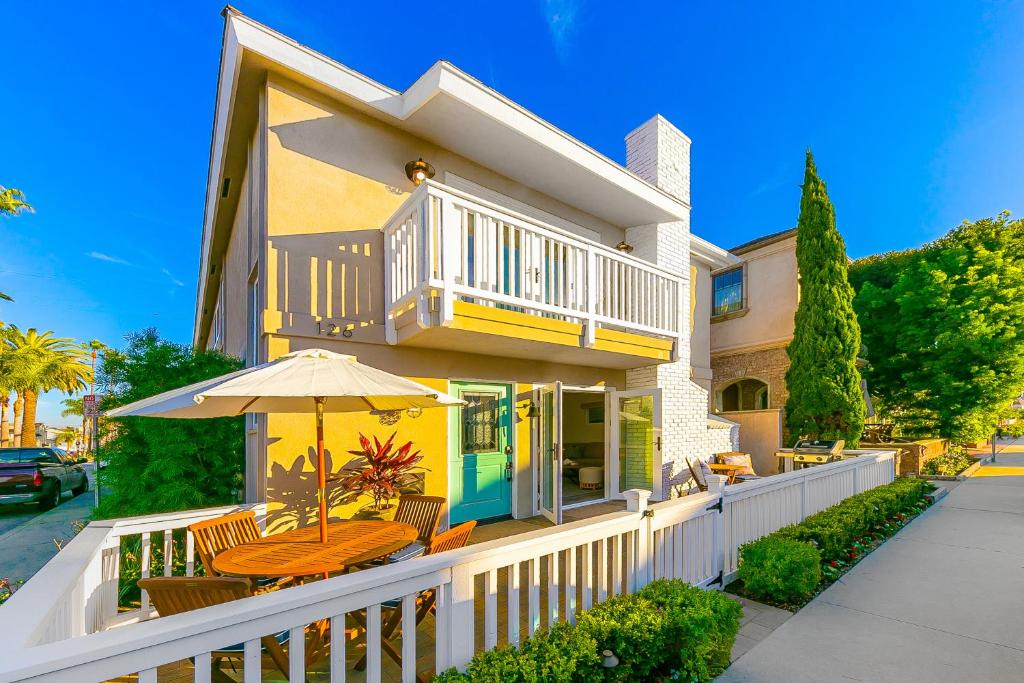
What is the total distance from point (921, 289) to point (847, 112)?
6.11 m

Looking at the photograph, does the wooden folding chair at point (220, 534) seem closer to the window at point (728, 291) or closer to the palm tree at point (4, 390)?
the window at point (728, 291)

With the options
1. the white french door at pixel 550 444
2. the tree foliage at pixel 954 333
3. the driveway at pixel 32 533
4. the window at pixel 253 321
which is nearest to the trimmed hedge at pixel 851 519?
the white french door at pixel 550 444

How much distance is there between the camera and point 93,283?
31797 mm

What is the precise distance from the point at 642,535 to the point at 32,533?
39.6 ft

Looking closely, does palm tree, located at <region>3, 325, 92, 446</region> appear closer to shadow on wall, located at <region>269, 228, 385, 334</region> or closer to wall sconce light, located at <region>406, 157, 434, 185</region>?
shadow on wall, located at <region>269, 228, 385, 334</region>

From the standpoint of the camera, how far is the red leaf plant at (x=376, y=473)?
5.19 m

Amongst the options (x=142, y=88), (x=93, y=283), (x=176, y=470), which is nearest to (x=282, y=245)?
(x=176, y=470)

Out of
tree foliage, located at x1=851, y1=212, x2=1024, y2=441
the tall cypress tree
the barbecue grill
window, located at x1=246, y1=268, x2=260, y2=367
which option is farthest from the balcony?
tree foliage, located at x1=851, y1=212, x2=1024, y2=441

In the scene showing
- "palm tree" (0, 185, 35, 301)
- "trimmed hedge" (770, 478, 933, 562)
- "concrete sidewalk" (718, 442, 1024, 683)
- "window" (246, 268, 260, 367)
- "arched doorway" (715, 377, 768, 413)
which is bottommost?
"concrete sidewalk" (718, 442, 1024, 683)

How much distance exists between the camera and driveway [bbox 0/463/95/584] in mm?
6734

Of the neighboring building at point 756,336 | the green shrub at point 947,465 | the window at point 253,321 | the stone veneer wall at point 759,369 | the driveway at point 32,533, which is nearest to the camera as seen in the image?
the window at point 253,321

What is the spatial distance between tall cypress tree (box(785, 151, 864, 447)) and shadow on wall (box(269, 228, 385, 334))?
999cm

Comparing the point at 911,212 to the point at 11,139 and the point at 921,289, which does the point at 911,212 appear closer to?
the point at 921,289

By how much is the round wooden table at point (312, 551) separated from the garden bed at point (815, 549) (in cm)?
328
